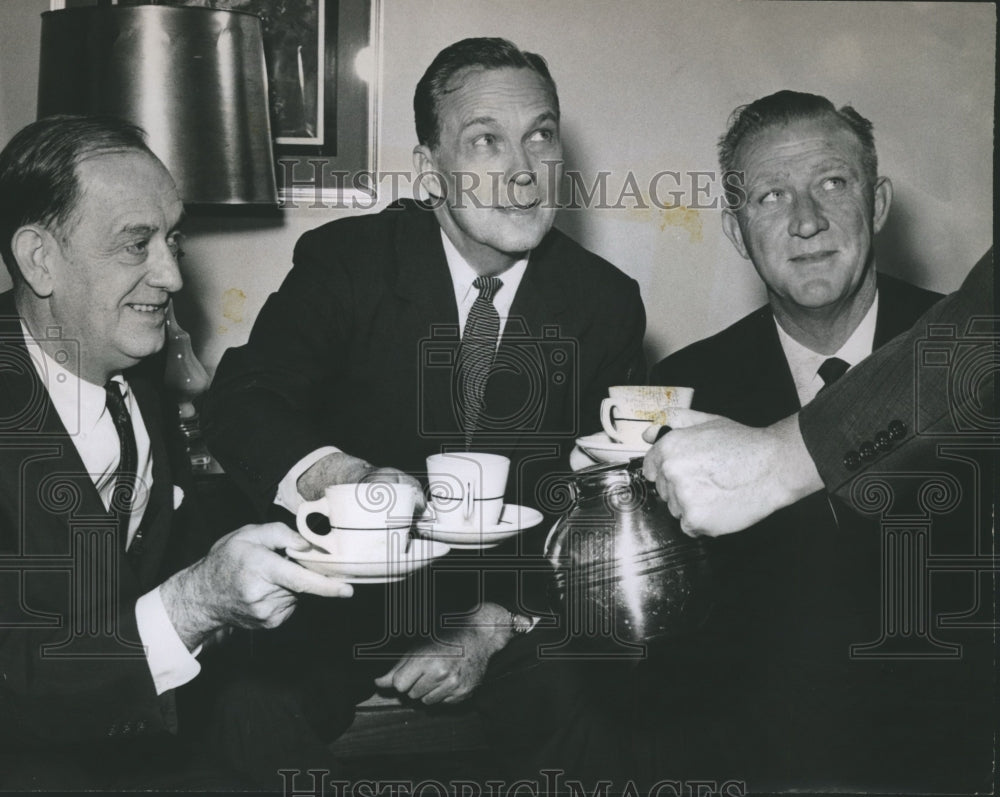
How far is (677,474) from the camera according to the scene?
1.06 m

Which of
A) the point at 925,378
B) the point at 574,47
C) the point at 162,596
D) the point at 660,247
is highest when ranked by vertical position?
the point at 574,47

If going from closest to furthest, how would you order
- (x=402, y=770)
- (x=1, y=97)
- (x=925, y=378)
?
(x=925, y=378)
(x=402, y=770)
(x=1, y=97)

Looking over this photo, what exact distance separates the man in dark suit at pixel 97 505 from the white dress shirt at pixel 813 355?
2.78 feet

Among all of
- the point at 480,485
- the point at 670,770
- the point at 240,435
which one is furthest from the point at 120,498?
the point at 670,770

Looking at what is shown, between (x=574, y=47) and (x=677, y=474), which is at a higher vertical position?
(x=574, y=47)

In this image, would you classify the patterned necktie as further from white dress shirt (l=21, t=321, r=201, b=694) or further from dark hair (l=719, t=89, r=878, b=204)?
white dress shirt (l=21, t=321, r=201, b=694)

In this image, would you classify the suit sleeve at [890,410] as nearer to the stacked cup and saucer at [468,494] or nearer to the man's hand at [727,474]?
the man's hand at [727,474]

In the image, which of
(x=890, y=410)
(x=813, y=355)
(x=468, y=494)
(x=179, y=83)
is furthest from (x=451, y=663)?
(x=179, y=83)

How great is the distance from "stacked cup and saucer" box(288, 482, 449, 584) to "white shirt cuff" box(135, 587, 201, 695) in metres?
0.21

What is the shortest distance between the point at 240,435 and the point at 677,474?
57cm

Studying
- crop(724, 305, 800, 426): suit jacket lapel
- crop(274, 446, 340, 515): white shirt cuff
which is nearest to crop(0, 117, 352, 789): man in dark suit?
crop(274, 446, 340, 515): white shirt cuff

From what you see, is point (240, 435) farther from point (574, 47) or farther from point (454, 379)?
point (574, 47)

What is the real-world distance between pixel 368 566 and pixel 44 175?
0.61m

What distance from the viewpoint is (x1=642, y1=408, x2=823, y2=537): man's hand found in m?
1.06
